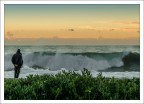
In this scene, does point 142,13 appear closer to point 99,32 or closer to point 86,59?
point 99,32

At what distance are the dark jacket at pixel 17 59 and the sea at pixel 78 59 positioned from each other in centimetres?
6

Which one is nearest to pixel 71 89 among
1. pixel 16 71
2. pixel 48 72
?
pixel 48 72

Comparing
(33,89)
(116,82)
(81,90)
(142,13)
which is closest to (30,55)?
(33,89)

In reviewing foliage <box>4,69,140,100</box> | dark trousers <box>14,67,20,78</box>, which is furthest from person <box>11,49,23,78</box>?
foliage <box>4,69,140,100</box>

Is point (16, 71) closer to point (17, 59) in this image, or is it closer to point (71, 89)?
point (17, 59)

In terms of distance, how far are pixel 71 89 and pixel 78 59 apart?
0.83m

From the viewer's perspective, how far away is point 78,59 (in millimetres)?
7410

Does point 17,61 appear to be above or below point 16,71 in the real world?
above

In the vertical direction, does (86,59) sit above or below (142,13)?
below

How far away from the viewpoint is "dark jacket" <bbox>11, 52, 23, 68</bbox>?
24.3ft

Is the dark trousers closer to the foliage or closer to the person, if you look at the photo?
the person

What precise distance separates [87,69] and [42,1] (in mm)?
1629

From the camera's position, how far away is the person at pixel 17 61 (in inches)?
292

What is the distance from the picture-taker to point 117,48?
24.7ft
